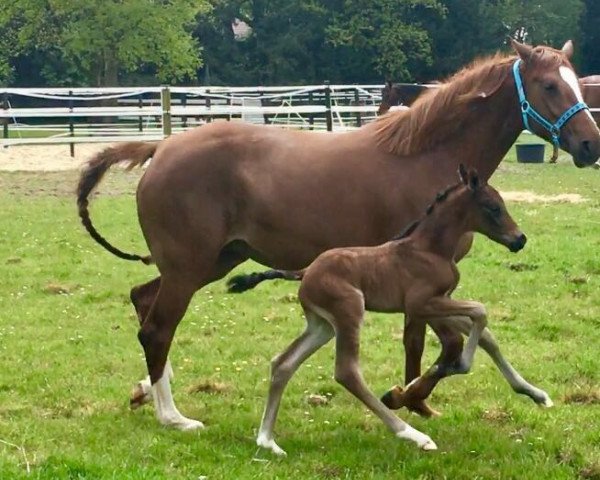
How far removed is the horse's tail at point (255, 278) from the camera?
18.8 ft

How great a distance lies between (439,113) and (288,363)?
5.74 ft

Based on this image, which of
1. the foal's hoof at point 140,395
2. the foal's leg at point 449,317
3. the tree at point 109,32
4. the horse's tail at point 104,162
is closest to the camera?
the foal's leg at point 449,317

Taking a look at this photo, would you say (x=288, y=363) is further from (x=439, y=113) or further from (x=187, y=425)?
(x=439, y=113)

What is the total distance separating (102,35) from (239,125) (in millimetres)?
34403

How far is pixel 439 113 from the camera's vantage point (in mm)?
6059

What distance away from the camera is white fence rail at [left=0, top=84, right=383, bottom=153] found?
23.7m

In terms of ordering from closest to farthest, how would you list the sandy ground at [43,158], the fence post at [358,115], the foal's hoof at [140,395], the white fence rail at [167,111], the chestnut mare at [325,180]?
the chestnut mare at [325,180] < the foal's hoof at [140,395] < the sandy ground at [43,158] < the white fence rail at [167,111] < the fence post at [358,115]

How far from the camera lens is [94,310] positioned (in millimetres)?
9109

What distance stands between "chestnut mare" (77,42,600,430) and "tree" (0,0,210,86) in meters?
34.1

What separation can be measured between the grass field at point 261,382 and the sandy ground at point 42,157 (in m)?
8.97

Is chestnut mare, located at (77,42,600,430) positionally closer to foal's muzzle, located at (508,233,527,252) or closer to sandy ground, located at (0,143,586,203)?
foal's muzzle, located at (508,233,527,252)

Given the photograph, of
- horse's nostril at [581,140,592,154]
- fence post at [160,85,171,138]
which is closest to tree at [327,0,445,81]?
fence post at [160,85,171,138]

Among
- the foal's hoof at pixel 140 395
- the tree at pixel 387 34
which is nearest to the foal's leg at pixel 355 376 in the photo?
the foal's hoof at pixel 140 395

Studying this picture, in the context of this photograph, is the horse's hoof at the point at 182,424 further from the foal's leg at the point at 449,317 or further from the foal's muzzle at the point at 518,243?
the foal's muzzle at the point at 518,243
